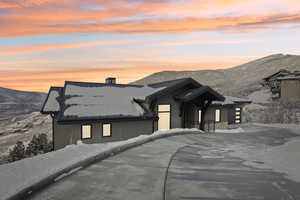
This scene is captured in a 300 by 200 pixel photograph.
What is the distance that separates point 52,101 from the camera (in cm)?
1906

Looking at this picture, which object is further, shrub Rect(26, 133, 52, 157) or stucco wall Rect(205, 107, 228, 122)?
stucco wall Rect(205, 107, 228, 122)

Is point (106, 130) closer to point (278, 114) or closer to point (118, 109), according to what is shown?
point (118, 109)

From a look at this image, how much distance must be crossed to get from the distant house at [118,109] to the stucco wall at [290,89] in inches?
1225

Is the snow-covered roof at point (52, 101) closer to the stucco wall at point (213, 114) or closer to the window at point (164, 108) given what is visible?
the window at point (164, 108)

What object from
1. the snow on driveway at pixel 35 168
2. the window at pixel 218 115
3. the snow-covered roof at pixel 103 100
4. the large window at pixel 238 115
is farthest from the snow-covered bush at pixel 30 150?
the large window at pixel 238 115

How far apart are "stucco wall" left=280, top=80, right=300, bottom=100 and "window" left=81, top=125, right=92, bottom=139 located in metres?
41.6

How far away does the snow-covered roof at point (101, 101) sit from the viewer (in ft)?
55.3

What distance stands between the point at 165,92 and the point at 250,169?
42.4 ft

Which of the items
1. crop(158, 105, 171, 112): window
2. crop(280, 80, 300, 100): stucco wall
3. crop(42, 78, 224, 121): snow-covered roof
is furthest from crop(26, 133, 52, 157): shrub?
crop(280, 80, 300, 100): stucco wall

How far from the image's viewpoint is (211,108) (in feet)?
80.3

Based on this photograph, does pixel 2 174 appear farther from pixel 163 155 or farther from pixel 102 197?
pixel 163 155

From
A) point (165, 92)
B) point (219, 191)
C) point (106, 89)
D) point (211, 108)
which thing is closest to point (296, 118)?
point (211, 108)

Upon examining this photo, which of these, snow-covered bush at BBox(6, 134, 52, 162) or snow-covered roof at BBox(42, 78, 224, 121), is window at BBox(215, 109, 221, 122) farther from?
Answer: snow-covered bush at BBox(6, 134, 52, 162)

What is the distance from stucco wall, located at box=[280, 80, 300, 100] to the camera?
1670 inches
